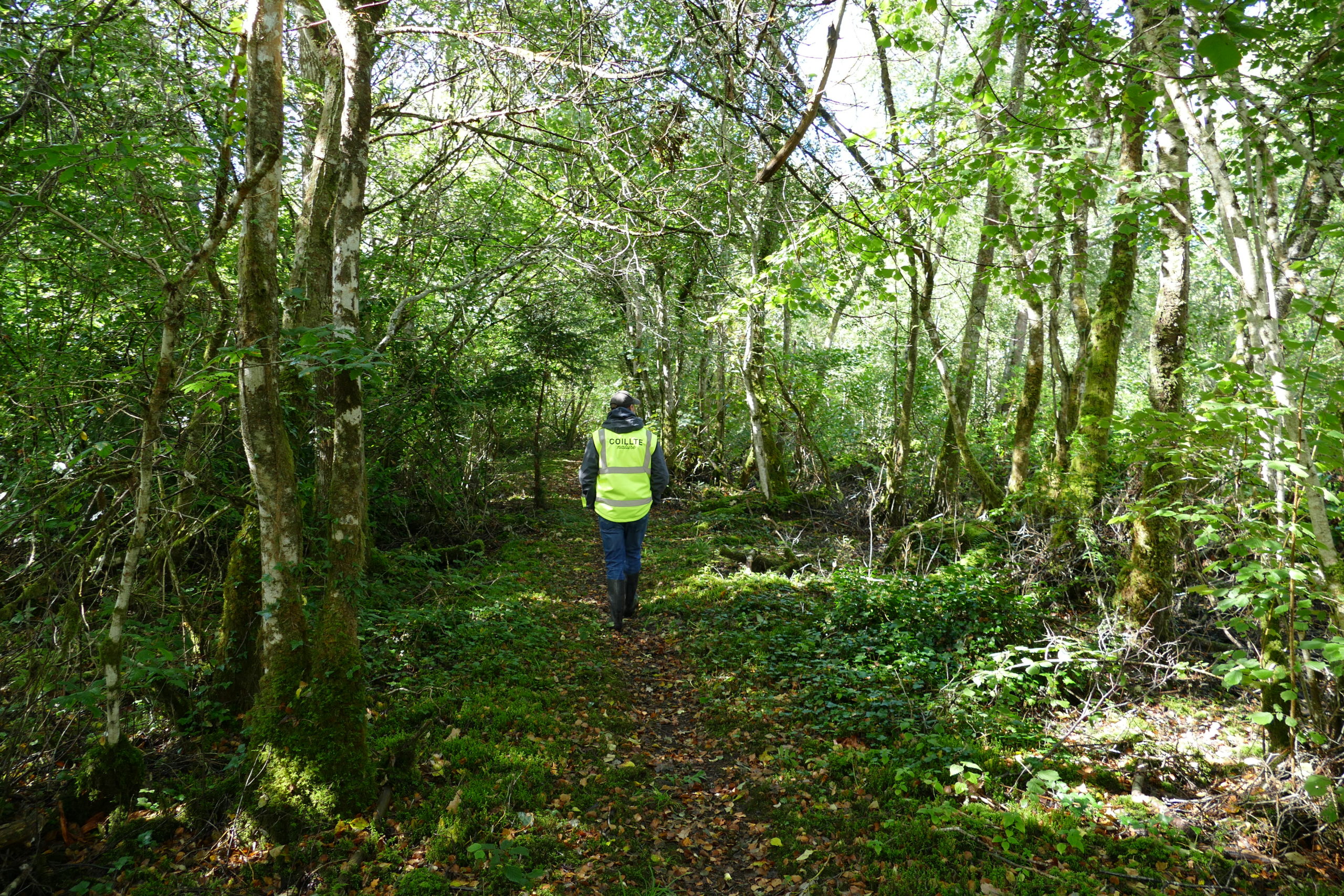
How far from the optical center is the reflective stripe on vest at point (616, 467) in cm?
671

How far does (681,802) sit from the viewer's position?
4121 mm

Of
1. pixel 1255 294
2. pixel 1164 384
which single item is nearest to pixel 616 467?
pixel 1164 384

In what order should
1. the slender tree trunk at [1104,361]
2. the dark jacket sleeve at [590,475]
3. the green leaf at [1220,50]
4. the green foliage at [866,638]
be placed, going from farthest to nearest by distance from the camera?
the dark jacket sleeve at [590,475] < the slender tree trunk at [1104,361] < the green foliage at [866,638] < the green leaf at [1220,50]

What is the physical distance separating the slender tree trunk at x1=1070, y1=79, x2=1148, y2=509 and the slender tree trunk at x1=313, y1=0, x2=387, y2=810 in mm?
6477

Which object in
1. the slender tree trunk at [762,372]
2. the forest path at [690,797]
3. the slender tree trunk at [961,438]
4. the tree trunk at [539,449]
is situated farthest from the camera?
the tree trunk at [539,449]

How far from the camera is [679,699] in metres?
5.50

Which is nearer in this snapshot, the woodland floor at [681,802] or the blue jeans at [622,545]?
the woodland floor at [681,802]

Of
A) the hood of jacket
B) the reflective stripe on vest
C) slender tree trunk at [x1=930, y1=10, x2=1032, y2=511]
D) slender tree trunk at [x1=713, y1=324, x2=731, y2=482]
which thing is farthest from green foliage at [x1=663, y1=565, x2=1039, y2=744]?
slender tree trunk at [x1=713, y1=324, x2=731, y2=482]

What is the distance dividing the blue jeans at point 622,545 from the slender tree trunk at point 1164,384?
445 centimetres

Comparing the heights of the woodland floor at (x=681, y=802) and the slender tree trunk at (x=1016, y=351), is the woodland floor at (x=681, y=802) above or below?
below

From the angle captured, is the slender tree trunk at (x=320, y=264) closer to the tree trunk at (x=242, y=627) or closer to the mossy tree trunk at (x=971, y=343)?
the tree trunk at (x=242, y=627)

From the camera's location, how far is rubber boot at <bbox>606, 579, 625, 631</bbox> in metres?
6.86

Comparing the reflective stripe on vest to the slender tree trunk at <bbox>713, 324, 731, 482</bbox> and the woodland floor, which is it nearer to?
the woodland floor

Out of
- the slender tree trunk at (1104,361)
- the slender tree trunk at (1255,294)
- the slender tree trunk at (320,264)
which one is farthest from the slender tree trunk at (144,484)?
the slender tree trunk at (1104,361)
